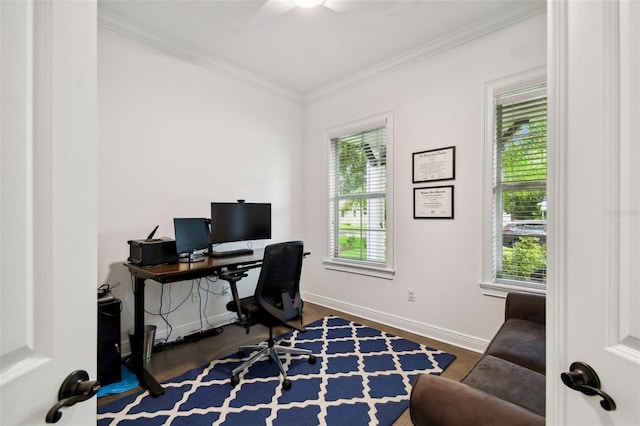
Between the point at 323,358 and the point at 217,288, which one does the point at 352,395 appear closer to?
the point at 323,358

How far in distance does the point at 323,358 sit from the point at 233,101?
289 centimetres

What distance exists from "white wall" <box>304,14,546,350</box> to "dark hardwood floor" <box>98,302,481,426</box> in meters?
0.12

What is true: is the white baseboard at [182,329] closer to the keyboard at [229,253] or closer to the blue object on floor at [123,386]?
the blue object on floor at [123,386]

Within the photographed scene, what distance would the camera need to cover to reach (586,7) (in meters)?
0.58

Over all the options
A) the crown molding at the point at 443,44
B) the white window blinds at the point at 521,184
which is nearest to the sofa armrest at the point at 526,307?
the white window blinds at the point at 521,184

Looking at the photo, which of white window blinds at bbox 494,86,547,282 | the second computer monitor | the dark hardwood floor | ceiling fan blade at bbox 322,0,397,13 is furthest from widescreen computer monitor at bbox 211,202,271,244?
white window blinds at bbox 494,86,547,282

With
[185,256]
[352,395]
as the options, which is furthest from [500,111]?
[185,256]

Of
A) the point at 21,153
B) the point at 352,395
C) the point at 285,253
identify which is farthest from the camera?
the point at 285,253

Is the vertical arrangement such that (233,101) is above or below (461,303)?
above

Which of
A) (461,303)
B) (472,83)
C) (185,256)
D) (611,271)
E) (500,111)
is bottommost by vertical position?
(461,303)

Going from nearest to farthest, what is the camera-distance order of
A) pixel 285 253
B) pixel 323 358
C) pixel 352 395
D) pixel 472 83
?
pixel 352 395 → pixel 285 253 → pixel 323 358 → pixel 472 83

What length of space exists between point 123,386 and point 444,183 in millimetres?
3142

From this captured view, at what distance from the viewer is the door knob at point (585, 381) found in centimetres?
53

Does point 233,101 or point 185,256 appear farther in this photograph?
point 233,101
